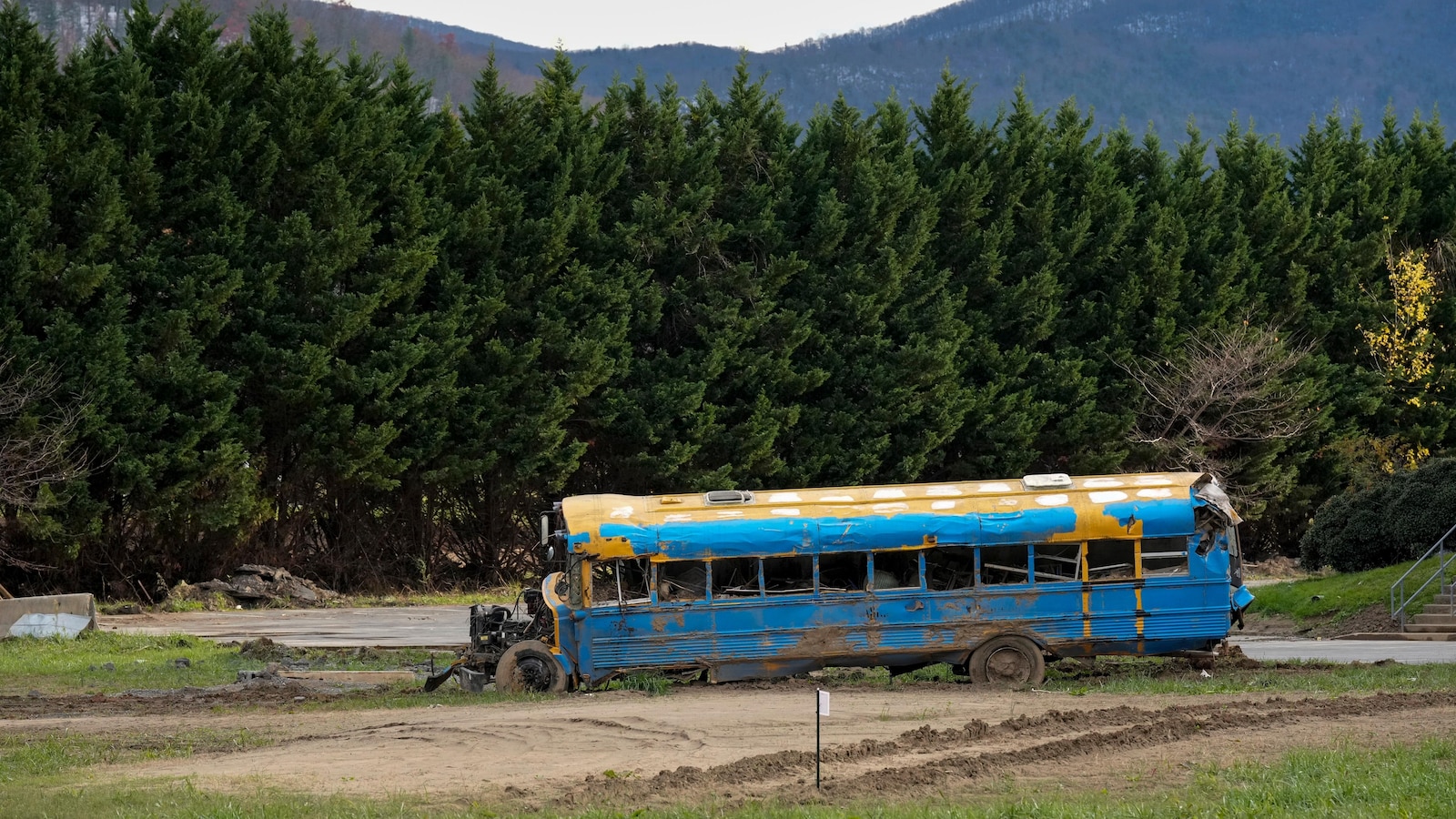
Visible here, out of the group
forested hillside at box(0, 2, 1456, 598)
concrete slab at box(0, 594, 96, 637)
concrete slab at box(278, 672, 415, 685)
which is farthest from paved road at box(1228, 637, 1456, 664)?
concrete slab at box(0, 594, 96, 637)

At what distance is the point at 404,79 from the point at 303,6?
153363 millimetres

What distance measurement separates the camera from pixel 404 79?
1901 inches

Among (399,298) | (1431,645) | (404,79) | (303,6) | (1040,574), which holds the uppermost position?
(303,6)

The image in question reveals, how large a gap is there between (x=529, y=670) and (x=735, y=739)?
6.03 m

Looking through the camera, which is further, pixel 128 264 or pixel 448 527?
pixel 448 527

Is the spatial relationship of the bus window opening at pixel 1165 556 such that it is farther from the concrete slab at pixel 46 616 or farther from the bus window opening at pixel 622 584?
the concrete slab at pixel 46 616

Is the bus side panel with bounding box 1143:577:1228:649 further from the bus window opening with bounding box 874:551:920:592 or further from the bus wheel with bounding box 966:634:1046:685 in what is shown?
the bus window opening with bounding box 874:551:920:592

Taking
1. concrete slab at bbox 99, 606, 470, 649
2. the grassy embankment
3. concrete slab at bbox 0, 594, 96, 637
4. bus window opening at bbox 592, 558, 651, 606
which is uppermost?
bus window opening at bbox 592, 558, 651, 606

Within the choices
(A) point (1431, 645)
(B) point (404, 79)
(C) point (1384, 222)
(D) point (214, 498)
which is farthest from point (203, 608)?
(C) point (1384, 222)

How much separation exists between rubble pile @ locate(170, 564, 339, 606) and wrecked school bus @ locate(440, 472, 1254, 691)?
19.3 m

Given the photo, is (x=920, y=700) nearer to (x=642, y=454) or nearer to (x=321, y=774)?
(x=321, y=774)

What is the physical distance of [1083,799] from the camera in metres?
13.6

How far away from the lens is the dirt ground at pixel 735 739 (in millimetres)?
14750

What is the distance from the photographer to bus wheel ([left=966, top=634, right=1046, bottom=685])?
75.8 feet
